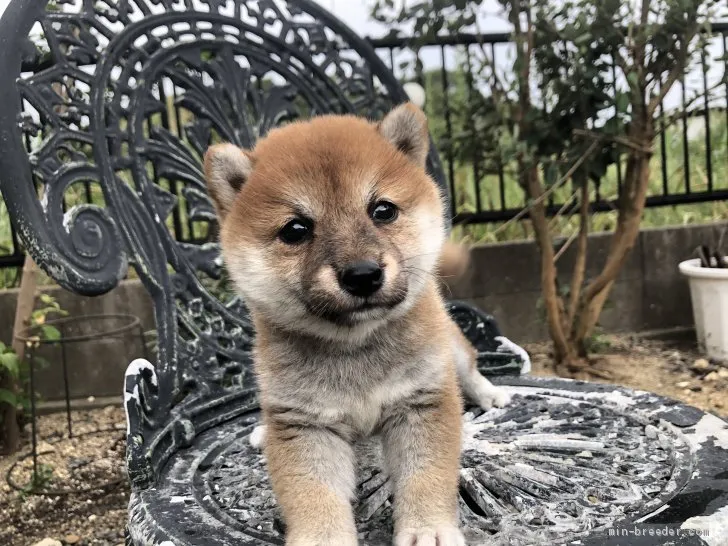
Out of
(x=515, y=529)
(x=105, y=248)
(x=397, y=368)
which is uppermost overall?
(x=105, y=248)

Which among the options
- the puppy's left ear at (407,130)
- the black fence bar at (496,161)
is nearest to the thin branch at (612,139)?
the black fence bar at (496,161)

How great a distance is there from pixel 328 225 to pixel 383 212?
159 millimetres

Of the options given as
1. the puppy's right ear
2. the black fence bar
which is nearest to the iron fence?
the black fence bar

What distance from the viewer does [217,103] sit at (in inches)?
104

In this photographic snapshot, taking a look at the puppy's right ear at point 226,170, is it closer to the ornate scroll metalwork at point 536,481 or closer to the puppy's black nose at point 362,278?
the puppy's black nose at point 362,278

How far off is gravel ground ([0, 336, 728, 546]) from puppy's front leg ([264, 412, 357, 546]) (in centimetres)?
167

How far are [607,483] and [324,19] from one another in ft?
7.28

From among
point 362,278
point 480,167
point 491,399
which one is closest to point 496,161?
point 480,167

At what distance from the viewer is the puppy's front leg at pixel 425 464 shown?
1404 mm

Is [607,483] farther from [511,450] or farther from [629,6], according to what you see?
[629,6]

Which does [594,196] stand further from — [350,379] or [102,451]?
[350,379]

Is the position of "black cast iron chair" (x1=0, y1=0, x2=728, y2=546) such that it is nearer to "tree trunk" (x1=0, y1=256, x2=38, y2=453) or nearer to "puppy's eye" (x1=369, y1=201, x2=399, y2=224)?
"puppy's eye" (x1=369, y1=201, x2=399, y2=224)

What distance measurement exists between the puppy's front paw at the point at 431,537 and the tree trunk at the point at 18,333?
2.67m

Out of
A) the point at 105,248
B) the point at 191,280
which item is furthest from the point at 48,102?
the point at 191,280
